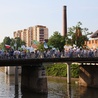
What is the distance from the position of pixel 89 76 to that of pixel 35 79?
632 inches

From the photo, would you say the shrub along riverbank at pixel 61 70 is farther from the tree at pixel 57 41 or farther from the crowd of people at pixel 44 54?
the crowd of people at pixel 44 54

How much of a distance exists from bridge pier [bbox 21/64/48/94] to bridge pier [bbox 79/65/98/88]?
1454 cm

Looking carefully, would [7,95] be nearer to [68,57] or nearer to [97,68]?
[68,57]

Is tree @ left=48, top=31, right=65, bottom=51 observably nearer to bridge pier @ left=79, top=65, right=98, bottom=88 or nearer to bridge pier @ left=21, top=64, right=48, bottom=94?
bridge pier @ left=79, top=65, right=98, bottom=88

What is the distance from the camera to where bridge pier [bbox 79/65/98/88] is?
222ft

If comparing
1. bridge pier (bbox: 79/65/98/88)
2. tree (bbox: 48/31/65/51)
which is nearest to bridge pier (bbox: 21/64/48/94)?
bridge pier (bbox: 79/65/98/88)

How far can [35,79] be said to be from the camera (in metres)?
57.8

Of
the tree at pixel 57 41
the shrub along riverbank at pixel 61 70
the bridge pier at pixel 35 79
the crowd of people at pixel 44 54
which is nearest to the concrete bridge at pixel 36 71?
the bridge pier at pixel 35 79

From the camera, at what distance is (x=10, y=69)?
102250 millimetres

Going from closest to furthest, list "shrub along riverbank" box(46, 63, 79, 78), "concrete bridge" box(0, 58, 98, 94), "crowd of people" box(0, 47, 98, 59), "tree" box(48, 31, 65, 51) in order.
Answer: "crowd of people" box(0, 47, 98, 59), "concrete bridge" box(0, 58, 98, 94), "shrub along riverbank" box(46, 63, 79, 78), "tree" box(48, 31, 65, 51)

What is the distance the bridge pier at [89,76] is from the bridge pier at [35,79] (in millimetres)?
14541

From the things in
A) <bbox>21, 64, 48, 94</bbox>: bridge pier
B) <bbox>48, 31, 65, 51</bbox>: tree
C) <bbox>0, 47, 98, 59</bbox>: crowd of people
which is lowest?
<bbox>21, 64, 48, 94</bbox>: bridge pier

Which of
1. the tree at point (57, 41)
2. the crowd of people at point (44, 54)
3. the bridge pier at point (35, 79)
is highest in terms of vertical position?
the tree at point (57, 41)

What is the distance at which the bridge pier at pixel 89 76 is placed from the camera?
222 feet
